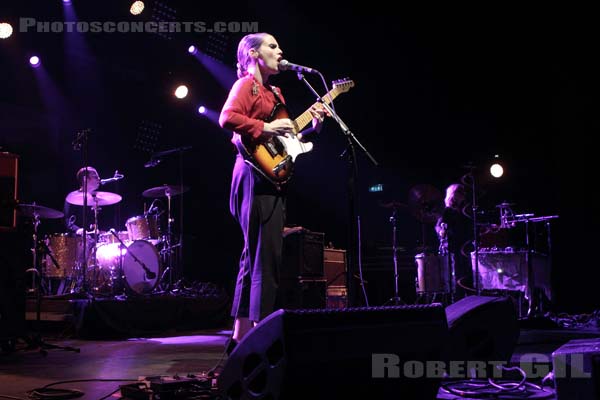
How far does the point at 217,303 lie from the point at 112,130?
3.97m

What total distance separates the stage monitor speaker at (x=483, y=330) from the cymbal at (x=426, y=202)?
6671 mm

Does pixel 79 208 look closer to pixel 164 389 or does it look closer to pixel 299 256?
pixel 299 256

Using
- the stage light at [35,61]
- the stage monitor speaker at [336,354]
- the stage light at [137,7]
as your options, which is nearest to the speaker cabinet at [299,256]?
the stage light at [137,7]

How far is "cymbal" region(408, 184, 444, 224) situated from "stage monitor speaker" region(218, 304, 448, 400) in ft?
24.4

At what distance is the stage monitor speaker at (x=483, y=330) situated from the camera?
8.77 feet

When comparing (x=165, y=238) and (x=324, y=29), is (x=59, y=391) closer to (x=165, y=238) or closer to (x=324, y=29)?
(x=165, y=238)

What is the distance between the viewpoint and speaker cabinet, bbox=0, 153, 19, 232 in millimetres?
4672

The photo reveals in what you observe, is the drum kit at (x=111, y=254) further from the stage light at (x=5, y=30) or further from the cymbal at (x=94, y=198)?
the stage light at (x=5, y=30)

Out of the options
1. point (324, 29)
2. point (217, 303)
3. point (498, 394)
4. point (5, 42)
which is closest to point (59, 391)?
point (498, 394)

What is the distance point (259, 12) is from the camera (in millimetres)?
8844

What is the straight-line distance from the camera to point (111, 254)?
791 cm

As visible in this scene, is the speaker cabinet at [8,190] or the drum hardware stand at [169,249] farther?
the drum hardware stand at [169,249]

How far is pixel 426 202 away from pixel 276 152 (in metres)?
6.47

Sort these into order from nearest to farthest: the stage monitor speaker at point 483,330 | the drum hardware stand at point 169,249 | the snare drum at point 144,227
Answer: the stage monitor speaker at point 483,330, the snare drum at point 144,227, the drum hardware stand at point 169,249
